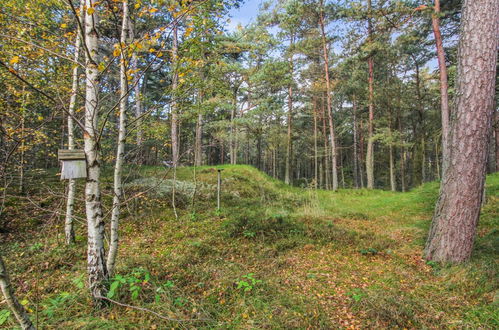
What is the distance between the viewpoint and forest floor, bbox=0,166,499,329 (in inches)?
91.1

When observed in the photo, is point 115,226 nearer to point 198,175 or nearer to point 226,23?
point 226,23

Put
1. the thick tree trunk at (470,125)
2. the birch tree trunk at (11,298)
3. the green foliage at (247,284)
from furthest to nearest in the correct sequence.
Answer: the thick tree trunk at (470,125) < the green foliage at (247,284) < the birch tree trunk at (11,298)

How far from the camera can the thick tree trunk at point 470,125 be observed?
3.06 meters

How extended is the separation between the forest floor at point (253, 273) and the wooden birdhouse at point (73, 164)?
1.41 feet

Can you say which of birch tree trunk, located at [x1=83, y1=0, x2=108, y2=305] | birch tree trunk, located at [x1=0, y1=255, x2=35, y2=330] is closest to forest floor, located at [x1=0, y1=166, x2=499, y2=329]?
birch tree trunk, located at [x1=83, y1=0, x2=108, y2=305]

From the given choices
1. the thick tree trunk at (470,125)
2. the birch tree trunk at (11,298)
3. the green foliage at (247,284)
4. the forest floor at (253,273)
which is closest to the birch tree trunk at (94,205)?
the forest floor at (253,273)

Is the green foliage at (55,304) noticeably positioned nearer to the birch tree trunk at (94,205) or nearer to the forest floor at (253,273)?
the forest floor at (253,273)

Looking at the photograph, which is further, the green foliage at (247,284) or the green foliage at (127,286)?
the green foliage at (247,284)

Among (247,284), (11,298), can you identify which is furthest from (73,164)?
(247,284)

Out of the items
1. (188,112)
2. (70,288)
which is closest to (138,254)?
(70,288)

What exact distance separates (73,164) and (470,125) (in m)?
5.09

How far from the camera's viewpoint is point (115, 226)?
8.66 feet

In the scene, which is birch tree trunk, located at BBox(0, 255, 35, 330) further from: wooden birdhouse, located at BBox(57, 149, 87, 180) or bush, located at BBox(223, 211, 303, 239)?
bush, located at BBox(223, 211, 303, 239)

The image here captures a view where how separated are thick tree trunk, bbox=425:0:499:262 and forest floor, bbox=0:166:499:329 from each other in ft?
1.44
